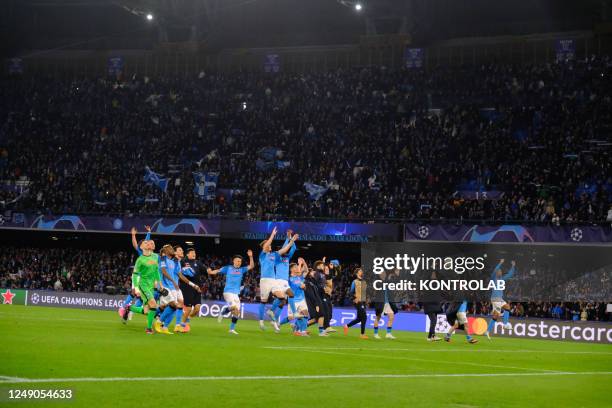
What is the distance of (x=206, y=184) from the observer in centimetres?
5016

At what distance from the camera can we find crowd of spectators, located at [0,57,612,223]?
43.6m

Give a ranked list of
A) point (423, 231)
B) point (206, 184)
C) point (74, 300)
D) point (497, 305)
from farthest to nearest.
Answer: point (206, 184)
point (74, 300)
point (423, 231)
point (497, 305)

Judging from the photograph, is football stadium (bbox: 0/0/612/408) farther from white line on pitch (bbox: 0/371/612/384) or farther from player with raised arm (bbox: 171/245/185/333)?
white line on pitch (bbox: 0/371/612/384)

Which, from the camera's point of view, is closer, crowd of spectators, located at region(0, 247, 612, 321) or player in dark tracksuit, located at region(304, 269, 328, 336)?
player in dark tracksuit, located at region(304, 269, 328, 336)

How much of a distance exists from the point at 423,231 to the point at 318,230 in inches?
222

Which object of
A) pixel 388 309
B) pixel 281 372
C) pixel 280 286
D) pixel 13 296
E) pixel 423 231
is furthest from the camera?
pixel 13 296

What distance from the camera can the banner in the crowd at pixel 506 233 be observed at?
3850 cm

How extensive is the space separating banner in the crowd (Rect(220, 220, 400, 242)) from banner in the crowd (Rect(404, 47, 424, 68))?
15.9 meters

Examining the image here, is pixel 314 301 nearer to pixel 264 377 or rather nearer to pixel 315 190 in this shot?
pixel 264 377

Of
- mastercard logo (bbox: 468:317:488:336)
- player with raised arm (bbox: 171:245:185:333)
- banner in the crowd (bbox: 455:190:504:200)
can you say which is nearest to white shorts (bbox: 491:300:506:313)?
mastercard logo (bbox: 468:317:488:336)

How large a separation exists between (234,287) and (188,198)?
25.3m

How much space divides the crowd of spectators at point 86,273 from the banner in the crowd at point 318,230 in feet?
6.16

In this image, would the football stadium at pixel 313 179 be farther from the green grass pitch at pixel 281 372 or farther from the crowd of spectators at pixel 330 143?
the green grass pitch at pixel 281 372

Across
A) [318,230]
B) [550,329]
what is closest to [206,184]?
[318,230]
